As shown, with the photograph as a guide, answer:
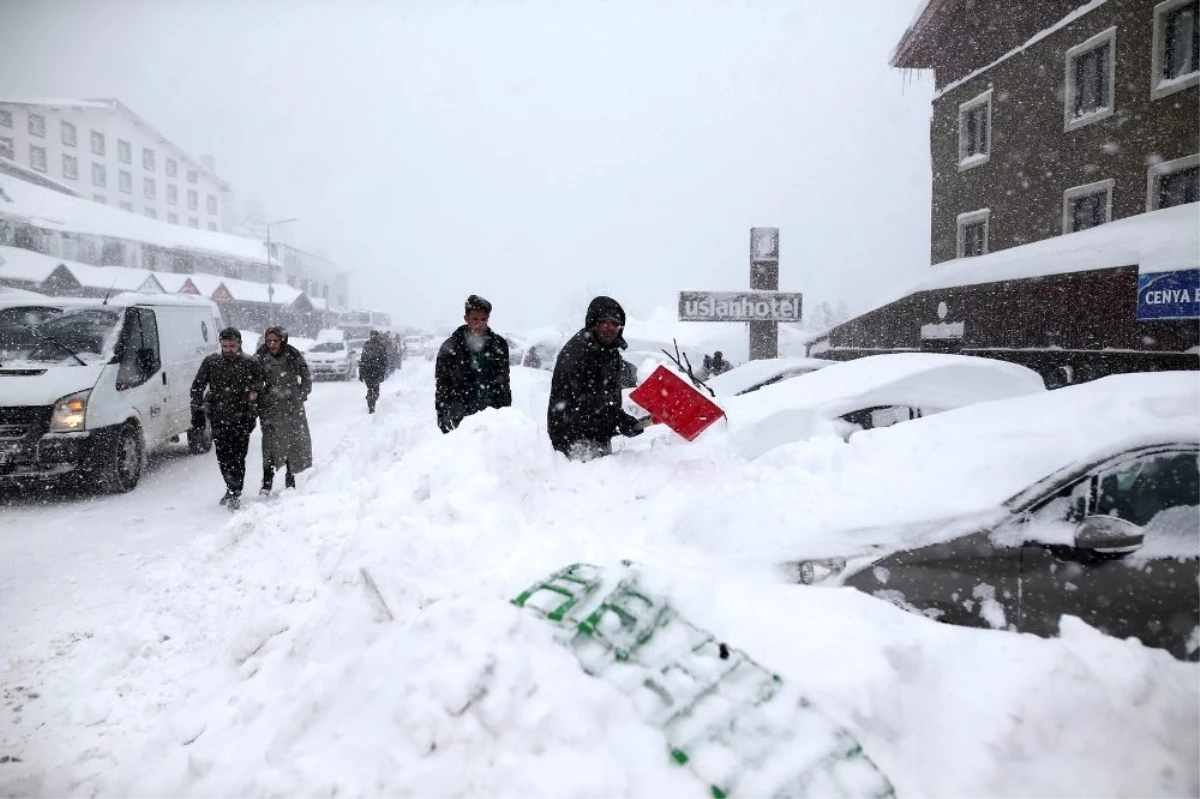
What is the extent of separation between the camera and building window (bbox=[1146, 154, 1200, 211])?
1230 centimetres

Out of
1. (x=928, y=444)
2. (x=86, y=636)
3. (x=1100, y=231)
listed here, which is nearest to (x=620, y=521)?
(x=928, y=444)

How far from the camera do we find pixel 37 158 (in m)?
45.6

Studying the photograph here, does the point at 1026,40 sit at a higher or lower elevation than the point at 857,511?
higher

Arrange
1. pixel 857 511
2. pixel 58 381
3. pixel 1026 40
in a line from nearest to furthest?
pixel 857 511 → pixel 58 381 → pixel 1026 40

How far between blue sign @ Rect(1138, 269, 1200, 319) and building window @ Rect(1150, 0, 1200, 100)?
534cm

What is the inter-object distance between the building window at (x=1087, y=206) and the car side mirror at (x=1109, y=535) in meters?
14.4

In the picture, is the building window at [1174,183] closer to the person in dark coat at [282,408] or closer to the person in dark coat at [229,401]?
the person in dark coat at [282,408]

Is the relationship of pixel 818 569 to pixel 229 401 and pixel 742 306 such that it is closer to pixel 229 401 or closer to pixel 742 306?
pixel 229 401

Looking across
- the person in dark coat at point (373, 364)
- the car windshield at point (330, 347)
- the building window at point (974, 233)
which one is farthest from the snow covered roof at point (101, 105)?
the building window at point (974, 233)

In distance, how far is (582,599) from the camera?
2609 mm

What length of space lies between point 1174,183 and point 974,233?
5.22 meters

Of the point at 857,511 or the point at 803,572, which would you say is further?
the point at 857,511

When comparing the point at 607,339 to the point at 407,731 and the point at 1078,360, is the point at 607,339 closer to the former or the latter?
the point at 407,731

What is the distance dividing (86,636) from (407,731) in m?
2.89
